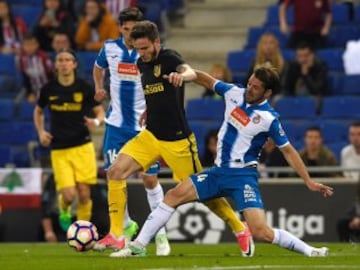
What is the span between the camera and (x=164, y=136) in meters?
14.8

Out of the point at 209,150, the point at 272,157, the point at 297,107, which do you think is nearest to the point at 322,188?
the point at 272,157

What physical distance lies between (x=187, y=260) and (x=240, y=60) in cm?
914

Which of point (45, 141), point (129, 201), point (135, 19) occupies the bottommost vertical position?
point (129, 201)

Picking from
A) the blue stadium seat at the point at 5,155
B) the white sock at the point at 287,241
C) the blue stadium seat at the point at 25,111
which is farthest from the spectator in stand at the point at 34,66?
the white sock at the point at 287,241

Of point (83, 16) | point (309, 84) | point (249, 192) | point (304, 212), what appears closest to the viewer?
point (249, 192)

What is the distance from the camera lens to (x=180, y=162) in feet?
48.5

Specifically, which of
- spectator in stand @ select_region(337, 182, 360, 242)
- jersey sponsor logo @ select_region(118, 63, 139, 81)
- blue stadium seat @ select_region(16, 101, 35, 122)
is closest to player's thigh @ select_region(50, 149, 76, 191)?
jersey sponsor logo @ select_region(118, 63, 139, 81)

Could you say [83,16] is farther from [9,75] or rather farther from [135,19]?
[135,19]

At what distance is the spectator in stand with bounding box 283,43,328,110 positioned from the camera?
21.2 metres

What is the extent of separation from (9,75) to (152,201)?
897 cm

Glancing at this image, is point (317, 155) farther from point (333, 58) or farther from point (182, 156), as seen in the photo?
point (182, 156)

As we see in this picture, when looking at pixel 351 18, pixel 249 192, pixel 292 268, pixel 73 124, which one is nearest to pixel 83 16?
pixel 351 18

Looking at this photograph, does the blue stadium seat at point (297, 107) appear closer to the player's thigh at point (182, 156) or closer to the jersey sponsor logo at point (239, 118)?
the player's thigh at point (182, 156)

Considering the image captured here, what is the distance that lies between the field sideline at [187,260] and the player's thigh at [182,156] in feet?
2.80
